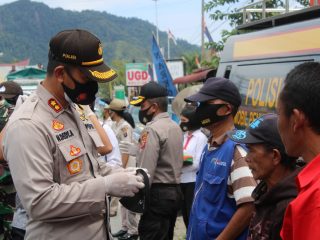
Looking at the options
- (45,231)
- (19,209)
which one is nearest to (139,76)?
(19,209)

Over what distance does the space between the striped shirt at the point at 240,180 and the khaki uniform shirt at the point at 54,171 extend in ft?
2.57

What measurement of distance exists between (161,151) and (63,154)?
247 cm

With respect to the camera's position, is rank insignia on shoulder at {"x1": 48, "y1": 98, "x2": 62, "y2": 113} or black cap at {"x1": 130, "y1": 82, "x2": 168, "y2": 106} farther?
black cap at {"x1": 130, "y1": 82, "x2": 168, "y2": 106}

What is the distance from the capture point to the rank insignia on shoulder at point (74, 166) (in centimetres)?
242

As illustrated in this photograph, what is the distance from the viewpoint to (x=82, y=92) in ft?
8.25

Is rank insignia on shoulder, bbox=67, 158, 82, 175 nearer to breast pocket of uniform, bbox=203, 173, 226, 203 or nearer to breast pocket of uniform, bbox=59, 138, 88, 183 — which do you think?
breast pocket of uniform, bbox=59, 138, 88, 183

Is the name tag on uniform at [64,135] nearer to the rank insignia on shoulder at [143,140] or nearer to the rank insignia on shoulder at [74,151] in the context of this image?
the rank insignia on shoulder at [74,151]

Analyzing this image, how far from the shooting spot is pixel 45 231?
2.40m

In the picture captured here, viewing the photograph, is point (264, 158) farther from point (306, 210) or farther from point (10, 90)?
point (10, 90)

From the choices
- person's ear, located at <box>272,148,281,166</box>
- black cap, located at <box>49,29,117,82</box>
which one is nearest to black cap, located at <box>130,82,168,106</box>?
black cap, located at <box>49,29,117,82</box>

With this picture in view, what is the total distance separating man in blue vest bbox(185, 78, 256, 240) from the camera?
9.02ft

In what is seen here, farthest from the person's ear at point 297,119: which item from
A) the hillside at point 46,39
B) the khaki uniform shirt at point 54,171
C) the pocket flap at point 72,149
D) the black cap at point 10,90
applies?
the hillside at point 46,39

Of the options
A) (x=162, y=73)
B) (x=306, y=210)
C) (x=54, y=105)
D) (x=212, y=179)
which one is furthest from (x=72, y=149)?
(x=162, y=73)

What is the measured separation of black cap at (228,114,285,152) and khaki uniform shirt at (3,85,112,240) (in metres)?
0.82
